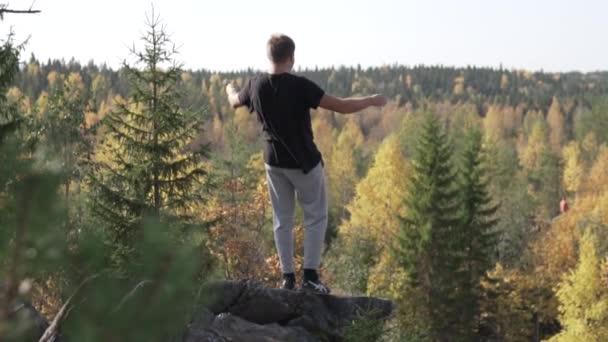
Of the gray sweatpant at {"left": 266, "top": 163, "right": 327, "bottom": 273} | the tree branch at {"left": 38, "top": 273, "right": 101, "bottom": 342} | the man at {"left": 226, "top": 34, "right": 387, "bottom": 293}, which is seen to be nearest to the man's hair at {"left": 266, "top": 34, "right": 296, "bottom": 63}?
the man at {"left": 226, "top": 34, "right": 387, "bottom": 293}

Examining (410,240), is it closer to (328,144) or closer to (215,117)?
(328,144)

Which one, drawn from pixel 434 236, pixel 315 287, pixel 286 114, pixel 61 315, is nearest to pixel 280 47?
pixel 286 114

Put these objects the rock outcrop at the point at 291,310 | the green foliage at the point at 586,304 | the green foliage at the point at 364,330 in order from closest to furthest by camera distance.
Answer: the green foliage at the point at 364,330, the rock outcrop at the point at 291,310, the green foliage at the point at 586,304

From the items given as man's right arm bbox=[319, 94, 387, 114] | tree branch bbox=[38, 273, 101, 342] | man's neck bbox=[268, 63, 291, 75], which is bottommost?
tree branch bbox=[38, 273, 101, 342]

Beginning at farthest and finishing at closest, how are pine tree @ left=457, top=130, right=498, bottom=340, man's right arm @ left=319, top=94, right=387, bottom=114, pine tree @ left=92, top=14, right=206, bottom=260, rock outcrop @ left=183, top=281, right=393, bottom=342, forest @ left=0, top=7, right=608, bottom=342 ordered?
pine tree @ left=457, top=130, right=498, bottom=340 → pine tree @ left=92, top=14, right=206, bottom=260 → rock outcrop @ left=183, top=281, right=393, bottom=342 → man's right arm @ left=319, top=94, right=387, bottom=114 → forest @ left=0, top=7, right=608, bottom=342

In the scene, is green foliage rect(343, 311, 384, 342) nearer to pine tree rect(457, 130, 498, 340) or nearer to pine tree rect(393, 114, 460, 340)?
pine tree rect(393, 114, 460, 340)

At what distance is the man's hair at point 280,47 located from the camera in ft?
21.5

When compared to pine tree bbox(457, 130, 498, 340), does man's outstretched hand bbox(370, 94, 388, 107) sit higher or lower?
higher

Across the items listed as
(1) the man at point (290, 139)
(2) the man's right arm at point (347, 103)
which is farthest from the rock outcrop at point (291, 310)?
(2) the man's right arm at point (347, 103)

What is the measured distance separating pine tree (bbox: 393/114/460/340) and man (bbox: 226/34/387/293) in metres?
27.3

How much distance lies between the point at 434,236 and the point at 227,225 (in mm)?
10426

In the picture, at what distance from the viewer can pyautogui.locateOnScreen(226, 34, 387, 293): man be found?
664 centimetres

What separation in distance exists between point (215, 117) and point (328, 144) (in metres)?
30.1

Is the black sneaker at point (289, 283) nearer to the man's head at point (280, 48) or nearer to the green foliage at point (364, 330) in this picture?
the green foliage at point (364, 330)
